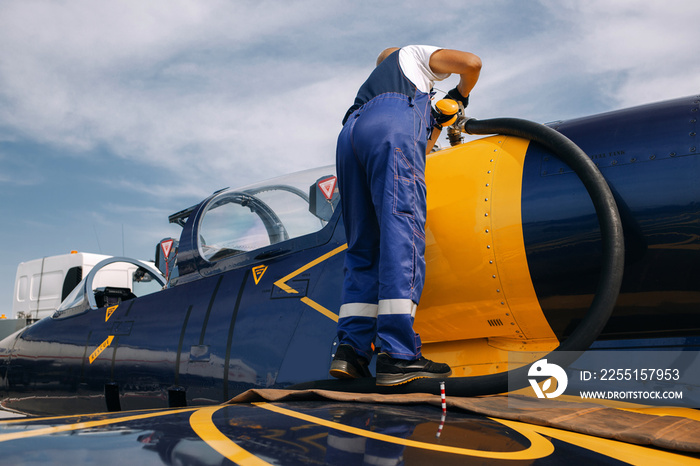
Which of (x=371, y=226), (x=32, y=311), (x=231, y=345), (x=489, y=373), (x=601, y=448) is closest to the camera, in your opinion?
(x=601, y=448)

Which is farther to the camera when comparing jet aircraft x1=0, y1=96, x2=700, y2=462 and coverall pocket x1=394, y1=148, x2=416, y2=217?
coverall pocket x1=394, y1=148, x2=416, y2=217

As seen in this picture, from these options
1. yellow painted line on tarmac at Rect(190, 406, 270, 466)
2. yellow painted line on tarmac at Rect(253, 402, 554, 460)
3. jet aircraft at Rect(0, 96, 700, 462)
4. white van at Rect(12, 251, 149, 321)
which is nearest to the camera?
yellow painted line on tarmac at Rect(190, 406, 270, 466)

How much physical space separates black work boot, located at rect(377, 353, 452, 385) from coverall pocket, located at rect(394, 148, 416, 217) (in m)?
0.62

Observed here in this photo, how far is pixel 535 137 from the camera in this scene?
92.2 inches

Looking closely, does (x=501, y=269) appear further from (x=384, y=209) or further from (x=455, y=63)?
(x=455, y=63)

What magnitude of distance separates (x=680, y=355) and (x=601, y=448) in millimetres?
903

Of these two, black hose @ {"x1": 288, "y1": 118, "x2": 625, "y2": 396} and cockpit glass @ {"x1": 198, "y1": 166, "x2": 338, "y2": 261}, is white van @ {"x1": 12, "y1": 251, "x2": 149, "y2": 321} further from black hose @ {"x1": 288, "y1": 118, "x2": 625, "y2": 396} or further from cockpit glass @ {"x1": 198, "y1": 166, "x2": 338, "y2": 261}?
black hose @ {"x1": 288, "y1": 118, "x2": 625, "y2": 396}


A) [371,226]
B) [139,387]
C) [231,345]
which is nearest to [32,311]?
[139,387]

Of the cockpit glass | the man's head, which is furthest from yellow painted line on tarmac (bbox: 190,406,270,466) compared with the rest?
the man's head

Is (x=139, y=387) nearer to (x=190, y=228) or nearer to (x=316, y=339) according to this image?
(x=190, y=228)

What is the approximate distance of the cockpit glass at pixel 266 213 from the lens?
3236 millimetres

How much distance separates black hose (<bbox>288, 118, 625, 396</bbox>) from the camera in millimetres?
1953

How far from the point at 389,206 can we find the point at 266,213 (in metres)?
1.50

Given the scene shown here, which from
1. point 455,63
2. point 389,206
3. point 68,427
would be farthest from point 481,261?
point 68,427
